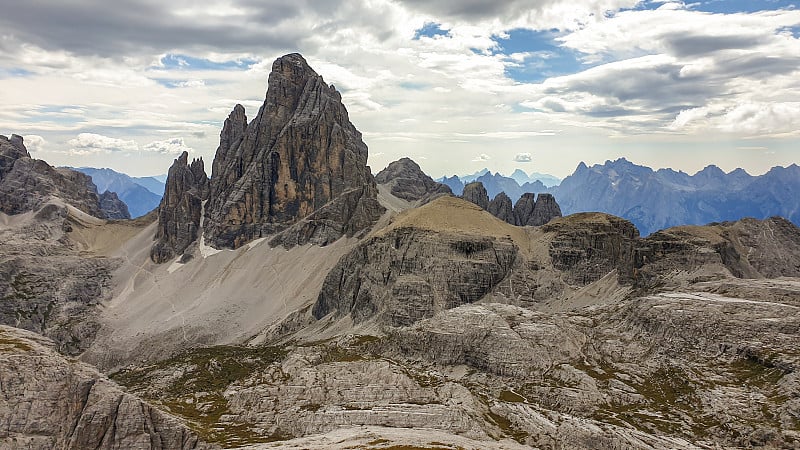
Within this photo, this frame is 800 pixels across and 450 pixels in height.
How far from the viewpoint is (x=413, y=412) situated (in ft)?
383


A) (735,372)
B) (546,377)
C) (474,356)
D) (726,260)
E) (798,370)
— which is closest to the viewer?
(798,370)

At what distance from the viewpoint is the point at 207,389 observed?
16062 centimetres

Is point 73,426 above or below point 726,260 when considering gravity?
below

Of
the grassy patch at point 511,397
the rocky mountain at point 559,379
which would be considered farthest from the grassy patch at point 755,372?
the grassy patch at point 511,397

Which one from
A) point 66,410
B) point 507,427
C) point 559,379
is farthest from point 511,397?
point 66,410

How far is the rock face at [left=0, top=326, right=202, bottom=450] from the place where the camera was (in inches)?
3088

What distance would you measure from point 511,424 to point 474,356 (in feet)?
117

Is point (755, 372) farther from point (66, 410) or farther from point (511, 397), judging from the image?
point (66, 410)

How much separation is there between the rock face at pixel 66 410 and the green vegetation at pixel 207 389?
11187 mm

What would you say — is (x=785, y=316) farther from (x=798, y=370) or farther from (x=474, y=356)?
(x=474, y=356)

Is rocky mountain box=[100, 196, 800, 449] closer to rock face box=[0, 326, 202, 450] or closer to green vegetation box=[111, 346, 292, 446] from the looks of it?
green vegetation box=[111, 346, 292, 446]

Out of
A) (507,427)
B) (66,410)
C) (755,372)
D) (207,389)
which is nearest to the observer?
(66,410)

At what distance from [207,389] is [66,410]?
3156 inches

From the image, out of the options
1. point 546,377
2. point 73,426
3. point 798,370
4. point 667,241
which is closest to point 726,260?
point 667,241
